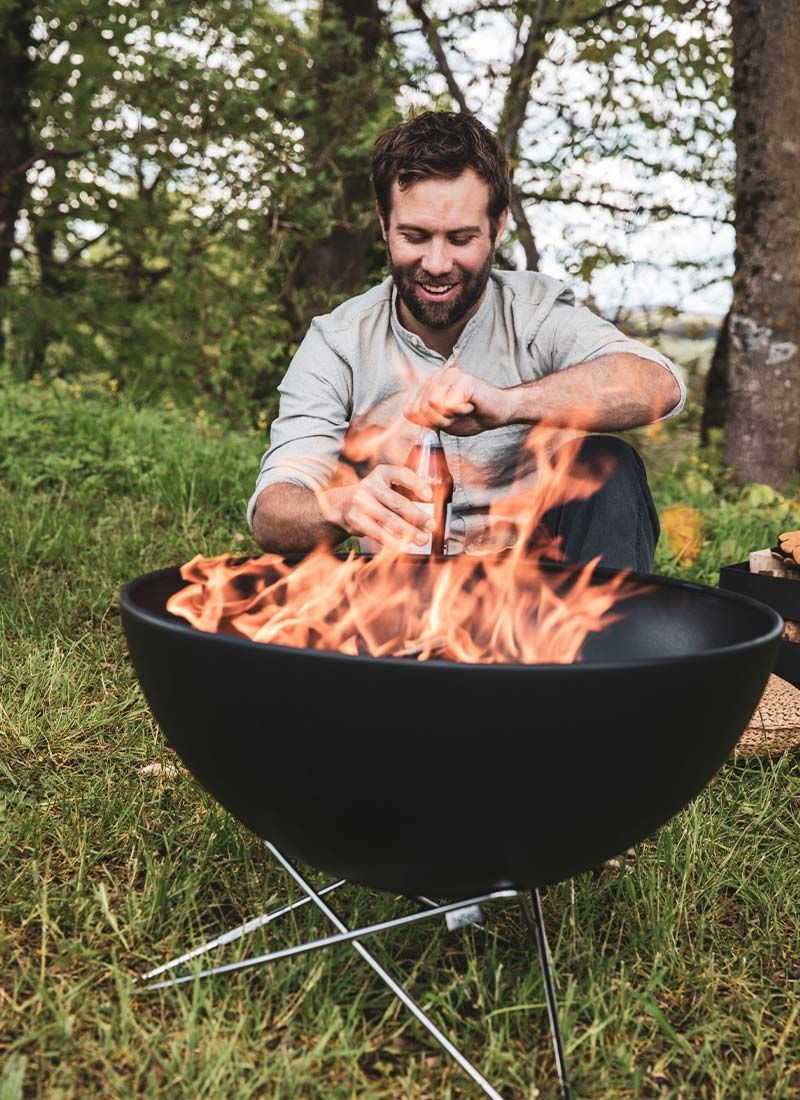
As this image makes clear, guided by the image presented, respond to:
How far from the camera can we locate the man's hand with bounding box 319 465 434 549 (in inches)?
57.1

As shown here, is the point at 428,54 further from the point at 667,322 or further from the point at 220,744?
the point at 220,744

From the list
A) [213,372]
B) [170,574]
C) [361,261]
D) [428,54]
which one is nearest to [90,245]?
[213,372]

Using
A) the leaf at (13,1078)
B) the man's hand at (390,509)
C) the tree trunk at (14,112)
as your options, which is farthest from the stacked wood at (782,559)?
the tree trunk at (14,112)

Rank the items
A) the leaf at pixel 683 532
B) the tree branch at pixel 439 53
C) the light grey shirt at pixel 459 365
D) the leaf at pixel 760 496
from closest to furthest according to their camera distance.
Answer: the light grey shirt at pixel 459 365 → the leaf at pixel 683 532 → the leaf at pixel 760 496 → the tree branch at pixel 439 53

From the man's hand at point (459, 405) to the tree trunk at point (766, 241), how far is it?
11.2ft

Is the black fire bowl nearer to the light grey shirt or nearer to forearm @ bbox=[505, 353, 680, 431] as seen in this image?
forearm @ bbox=[505, 353, 680, 431]

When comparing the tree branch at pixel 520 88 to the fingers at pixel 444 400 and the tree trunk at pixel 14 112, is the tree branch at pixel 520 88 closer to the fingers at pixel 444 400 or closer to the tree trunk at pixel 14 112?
the tree trunk at pixel 14 112

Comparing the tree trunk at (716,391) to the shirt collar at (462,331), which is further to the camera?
the tree trunk at (716,391)

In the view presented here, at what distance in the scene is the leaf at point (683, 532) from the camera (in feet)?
11.6

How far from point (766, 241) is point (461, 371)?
3.41 m

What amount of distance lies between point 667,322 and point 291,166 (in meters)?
2.39

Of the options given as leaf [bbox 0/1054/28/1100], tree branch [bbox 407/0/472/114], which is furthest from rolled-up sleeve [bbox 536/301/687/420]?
tree branch [bbox 407/0/472/114]

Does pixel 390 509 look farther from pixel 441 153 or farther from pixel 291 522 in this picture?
pixel 441 153

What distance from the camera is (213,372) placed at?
616cm
